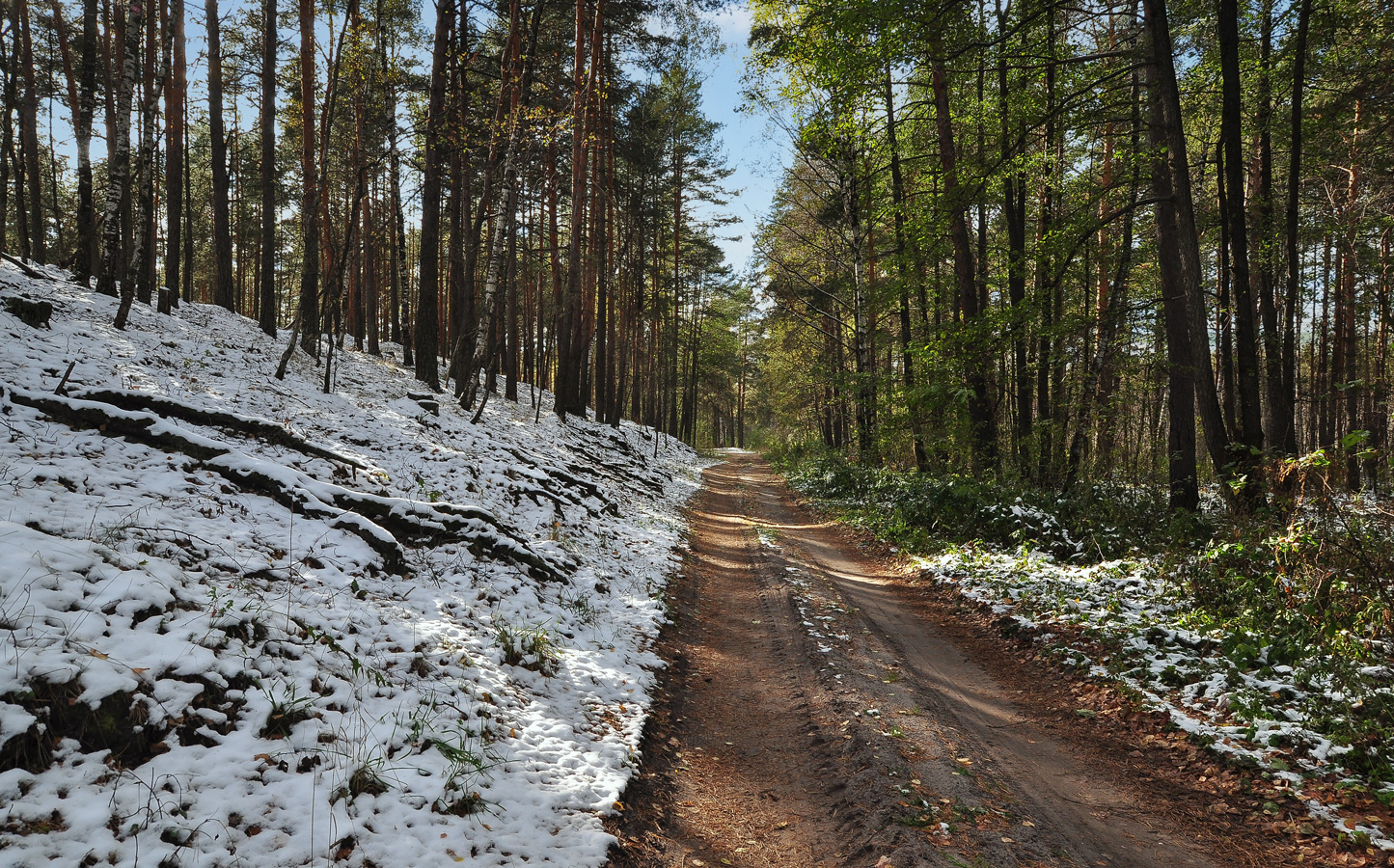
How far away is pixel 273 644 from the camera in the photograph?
397 cm

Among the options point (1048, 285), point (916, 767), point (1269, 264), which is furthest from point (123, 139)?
point (1269, 264)

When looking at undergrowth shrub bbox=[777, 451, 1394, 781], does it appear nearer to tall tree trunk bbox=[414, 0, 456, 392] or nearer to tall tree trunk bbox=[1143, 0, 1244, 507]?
tall tree trunk bbox=[1143, 0, 1244, 507]

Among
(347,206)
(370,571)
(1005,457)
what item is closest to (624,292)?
(347,206)

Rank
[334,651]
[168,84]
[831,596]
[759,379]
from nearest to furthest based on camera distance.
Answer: [334,651], [831,596], [168,84], [759,379]

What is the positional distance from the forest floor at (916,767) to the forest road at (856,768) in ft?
0.05

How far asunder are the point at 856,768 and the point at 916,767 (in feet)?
1.42

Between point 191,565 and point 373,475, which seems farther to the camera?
point 373,475

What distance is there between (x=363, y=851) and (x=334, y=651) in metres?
1.73

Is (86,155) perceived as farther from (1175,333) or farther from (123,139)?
(1175,333)

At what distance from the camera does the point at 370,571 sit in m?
5.83

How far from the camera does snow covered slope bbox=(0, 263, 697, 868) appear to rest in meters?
2.83

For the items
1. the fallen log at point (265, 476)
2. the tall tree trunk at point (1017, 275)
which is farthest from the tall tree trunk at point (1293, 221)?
the fallen log at point (265, 476)

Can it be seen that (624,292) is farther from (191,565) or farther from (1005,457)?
(191,565)

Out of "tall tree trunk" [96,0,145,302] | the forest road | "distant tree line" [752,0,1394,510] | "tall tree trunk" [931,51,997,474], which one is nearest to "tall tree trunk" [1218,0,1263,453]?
"distant tree line" [752,0,1394,510]
